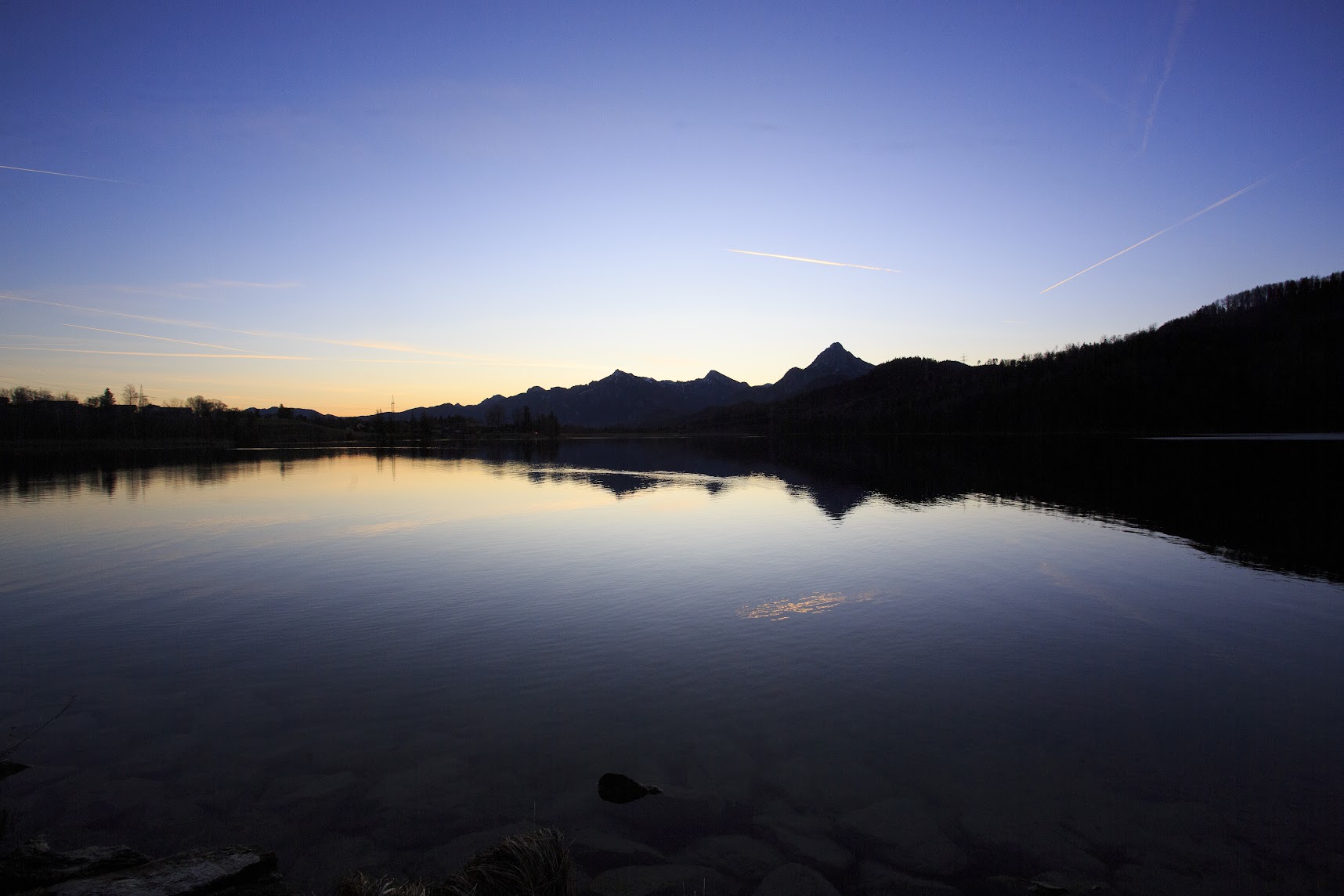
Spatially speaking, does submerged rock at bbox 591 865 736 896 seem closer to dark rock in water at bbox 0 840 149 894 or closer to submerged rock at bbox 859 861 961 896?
submerged rock at bbox 859 861 961 896

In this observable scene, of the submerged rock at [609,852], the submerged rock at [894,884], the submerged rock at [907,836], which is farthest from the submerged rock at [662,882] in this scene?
the submerged rock at [907,836]

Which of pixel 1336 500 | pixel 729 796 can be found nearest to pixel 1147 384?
pixel 1336 500

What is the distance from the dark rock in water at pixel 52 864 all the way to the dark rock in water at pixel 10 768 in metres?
3.68

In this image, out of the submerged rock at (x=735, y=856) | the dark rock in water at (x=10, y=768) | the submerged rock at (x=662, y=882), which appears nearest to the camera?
the submerged rock at (x=662, y=882)

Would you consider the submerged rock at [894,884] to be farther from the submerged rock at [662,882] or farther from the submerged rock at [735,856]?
the submerged rock at [662,882]

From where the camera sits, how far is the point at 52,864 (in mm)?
6051

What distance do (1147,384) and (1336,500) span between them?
189230mm

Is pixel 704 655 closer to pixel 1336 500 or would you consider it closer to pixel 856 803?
pixel 856 803

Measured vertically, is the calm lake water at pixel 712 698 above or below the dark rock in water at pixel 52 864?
below

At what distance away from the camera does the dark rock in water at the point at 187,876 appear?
538 centimetres

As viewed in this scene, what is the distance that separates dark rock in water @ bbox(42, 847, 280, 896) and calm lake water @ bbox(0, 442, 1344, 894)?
625 millimetres

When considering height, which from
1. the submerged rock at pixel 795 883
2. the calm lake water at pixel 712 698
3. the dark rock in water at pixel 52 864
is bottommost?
the calm lake water at pixel 712 698

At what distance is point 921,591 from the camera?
62.0 ft

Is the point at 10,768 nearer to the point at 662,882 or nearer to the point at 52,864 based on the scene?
the point at 52,864
